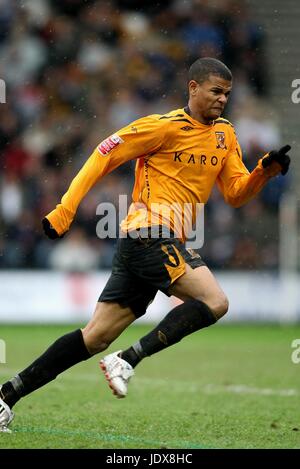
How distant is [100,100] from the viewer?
55.2 feet

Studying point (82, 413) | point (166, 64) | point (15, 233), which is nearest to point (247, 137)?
point (166, 64)

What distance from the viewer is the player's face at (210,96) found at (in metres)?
6.46

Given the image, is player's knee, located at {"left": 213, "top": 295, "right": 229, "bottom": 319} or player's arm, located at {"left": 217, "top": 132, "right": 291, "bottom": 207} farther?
player's arm, located at {"left": 217, "top": 132, "right": 291, "bottom": 207}

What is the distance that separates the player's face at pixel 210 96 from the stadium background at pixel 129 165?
3.58 m

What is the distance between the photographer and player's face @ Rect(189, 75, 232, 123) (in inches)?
254

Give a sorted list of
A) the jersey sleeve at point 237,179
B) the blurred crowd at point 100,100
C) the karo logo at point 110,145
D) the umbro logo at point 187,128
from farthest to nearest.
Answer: the blurred crowd at point 100,100
the jersey sleeve at point 237,179
the umbro logo at point 187,128
the karo logo at point 110,145

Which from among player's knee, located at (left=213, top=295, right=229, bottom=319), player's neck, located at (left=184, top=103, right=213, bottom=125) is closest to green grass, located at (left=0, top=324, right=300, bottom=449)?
player's knee, located at (left=213, top=295, right=229, bottom=319)

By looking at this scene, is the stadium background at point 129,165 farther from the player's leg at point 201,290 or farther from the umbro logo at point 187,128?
the umbro logo at point 187,128

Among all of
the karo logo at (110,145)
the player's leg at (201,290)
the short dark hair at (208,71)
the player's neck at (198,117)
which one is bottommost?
the player's leg at (201,290)

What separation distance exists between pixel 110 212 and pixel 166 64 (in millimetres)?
3372

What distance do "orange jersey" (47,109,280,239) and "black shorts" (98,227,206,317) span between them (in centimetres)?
12

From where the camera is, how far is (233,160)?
682cm

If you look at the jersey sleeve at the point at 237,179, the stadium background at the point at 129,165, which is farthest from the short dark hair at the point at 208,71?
the stadium background at the point at 129,165

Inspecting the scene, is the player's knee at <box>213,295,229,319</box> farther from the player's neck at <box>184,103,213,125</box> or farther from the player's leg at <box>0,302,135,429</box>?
the player's neck at <box>184,103,213,125</box>
